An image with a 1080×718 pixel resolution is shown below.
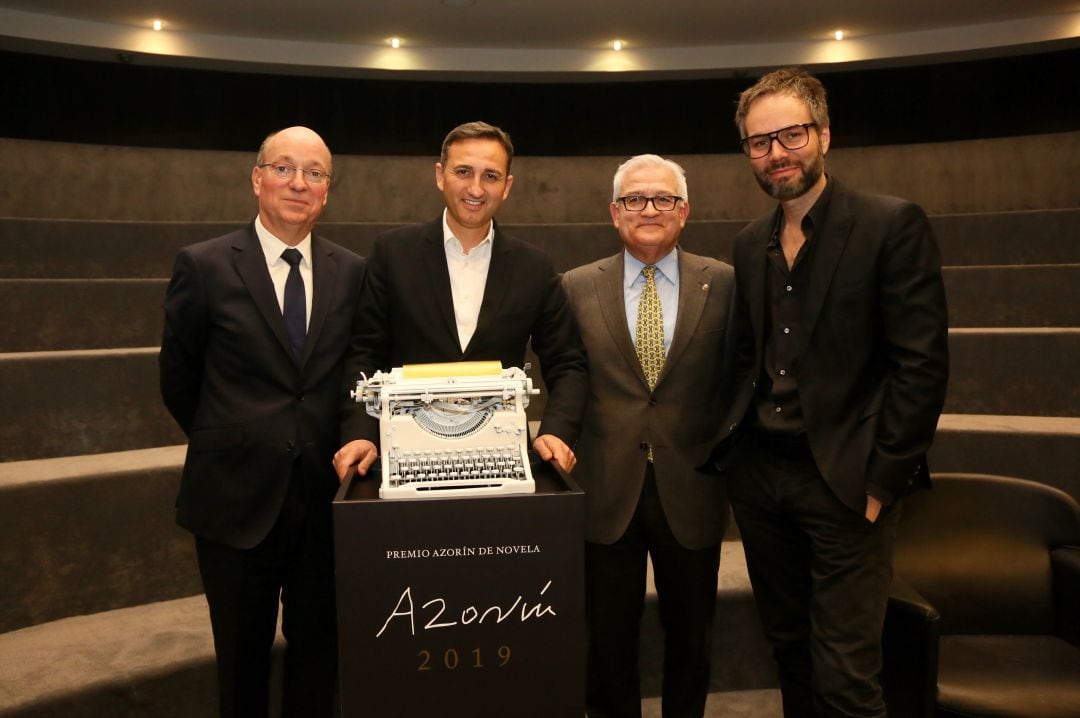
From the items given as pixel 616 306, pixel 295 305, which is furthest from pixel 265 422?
pixel 616 306

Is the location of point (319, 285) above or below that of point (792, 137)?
below

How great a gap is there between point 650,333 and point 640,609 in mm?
710

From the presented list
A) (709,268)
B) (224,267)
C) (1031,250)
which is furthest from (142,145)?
(1031,250)

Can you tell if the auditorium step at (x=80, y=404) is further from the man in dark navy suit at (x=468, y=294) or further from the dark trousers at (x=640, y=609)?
the dark trousers at (x=640, y=609)

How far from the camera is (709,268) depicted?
2135 millimetres

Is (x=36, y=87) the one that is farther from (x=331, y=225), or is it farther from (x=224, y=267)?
(x=224, y=267)

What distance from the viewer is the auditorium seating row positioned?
2.21 metres

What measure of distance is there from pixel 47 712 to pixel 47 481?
682 mm

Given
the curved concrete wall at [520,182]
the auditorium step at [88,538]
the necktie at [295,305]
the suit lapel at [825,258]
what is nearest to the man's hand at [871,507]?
the suit lapel at [825,258]

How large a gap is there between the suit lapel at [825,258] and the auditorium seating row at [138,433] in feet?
3.89

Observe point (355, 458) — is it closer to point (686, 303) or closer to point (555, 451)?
point (555, 451)

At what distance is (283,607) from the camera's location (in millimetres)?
1860

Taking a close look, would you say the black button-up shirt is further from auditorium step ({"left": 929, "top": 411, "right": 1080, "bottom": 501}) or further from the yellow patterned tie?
auditorium step ({"left": 929, "top": 411, "right": 1080, "bottom": 501})

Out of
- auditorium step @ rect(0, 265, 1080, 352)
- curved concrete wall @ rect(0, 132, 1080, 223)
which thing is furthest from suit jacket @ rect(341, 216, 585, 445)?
curved concrete wall @ rect(0, 132, 1080, 223)
